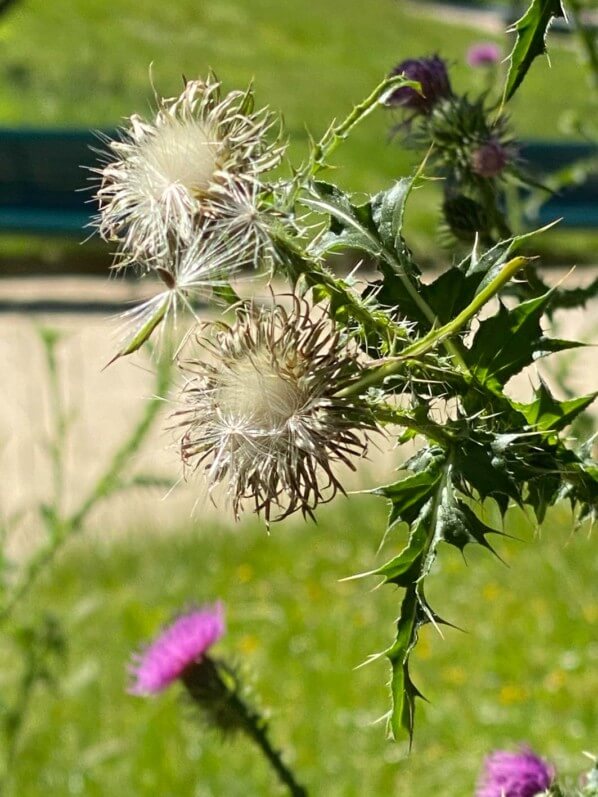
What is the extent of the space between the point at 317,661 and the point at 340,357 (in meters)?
3.48

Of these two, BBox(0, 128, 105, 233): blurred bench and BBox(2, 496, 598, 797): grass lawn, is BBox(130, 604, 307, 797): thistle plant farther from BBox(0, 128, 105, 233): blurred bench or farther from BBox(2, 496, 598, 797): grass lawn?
BBox(0, 128, 105, 233): blurred bench

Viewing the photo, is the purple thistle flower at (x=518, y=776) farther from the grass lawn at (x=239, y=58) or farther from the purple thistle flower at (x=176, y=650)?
the grass lawn at (x=239, y=58)

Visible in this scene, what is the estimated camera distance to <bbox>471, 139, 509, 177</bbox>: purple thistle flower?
136cm

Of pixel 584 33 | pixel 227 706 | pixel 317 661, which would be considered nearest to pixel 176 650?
pixel 227 706

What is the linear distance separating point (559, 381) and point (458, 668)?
227 cm

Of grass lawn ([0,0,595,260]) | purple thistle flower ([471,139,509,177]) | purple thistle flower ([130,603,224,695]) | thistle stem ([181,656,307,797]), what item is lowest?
grass lawn ([0,0,595,260])

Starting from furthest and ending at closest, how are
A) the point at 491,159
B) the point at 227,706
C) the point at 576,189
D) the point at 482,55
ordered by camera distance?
1. the point at 576,189
2. the point at 482,55
3. the point at 227,706
4. the point at 491,159

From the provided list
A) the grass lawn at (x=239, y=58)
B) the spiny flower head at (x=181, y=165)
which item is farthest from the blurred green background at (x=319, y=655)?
the grass lawn at (x=239, y=58)

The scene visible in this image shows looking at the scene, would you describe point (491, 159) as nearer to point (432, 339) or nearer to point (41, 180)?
point (432, 339)

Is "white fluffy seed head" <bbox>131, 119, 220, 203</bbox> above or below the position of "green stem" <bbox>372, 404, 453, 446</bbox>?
above

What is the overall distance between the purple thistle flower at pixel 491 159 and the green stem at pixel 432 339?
56 cm

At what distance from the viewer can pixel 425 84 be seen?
1.42 meters

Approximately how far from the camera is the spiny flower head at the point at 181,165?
2.75 feet

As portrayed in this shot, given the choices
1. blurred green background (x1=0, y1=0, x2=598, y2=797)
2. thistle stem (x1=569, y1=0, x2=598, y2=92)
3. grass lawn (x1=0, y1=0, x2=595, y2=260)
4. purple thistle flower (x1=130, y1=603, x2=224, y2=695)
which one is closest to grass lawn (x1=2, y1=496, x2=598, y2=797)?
blurred green background (x1=0, y1=0, x2=598, y2=797)
